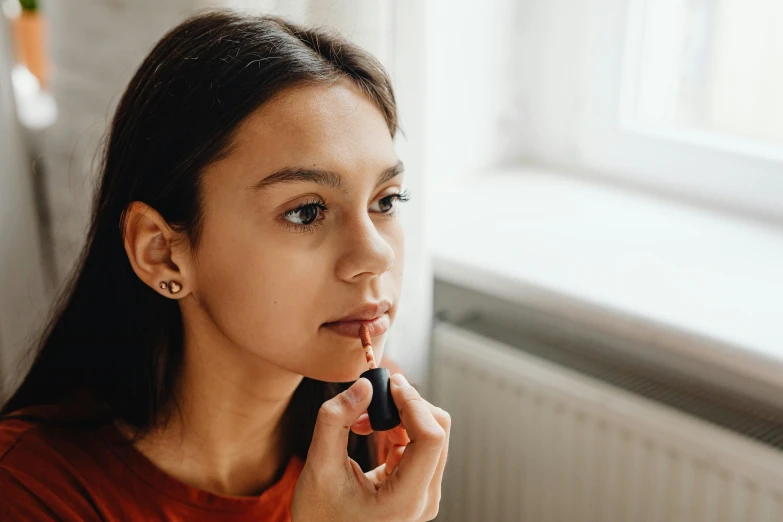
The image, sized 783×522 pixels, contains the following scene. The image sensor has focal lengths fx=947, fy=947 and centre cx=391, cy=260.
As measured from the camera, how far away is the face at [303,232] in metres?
0.96

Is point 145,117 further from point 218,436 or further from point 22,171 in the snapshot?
point 22,171

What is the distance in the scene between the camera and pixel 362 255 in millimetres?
959

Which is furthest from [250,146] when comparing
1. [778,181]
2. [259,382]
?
[778,181]

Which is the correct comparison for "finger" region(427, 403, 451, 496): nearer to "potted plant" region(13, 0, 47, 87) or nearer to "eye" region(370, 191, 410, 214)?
"eye" region(370, 191, 410, 214)

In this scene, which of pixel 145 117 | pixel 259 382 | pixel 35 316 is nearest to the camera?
pixel 145 117

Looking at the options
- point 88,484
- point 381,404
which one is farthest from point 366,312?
point 88,484

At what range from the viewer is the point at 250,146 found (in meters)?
0.96

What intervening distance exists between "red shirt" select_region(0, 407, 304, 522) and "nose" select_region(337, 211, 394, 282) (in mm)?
338

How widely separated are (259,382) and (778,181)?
2.98 ft

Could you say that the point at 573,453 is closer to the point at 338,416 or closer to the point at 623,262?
the point at 623,262

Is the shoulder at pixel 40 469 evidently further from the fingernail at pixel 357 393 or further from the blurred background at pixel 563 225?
the blurred background at pixel 563 225

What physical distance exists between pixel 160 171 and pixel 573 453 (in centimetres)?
71

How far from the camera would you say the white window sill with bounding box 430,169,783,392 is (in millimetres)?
1204

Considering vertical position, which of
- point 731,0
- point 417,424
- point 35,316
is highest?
point 731,0
